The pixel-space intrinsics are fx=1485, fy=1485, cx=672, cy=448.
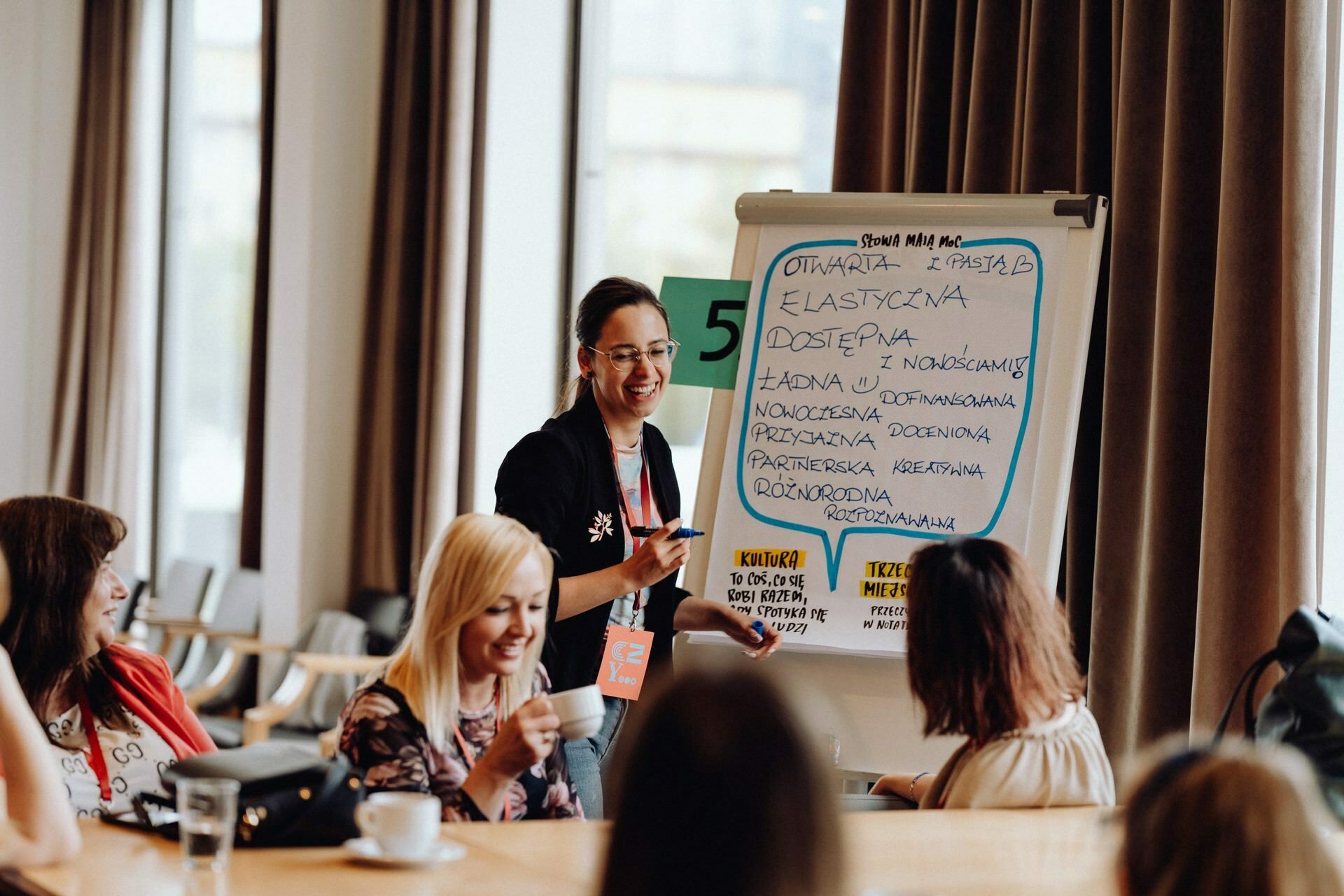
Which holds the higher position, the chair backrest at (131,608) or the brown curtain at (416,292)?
the brown curtain at (416,292)

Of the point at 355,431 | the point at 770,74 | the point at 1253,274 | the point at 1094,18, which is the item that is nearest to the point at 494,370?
the point at 355,431

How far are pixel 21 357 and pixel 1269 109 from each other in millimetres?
7064

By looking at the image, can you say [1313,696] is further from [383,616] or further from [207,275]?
[207,275]

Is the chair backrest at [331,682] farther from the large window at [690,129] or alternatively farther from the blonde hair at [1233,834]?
the blonde hair at [1233,834]

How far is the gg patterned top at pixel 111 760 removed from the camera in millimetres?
2061

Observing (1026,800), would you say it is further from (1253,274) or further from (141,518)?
(141,518)

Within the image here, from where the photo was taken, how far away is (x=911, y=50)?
3545 mm

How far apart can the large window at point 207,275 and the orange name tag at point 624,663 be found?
4.63 m

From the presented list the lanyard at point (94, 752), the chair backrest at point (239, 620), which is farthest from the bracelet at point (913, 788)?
the chair backrest at point (239, 620)

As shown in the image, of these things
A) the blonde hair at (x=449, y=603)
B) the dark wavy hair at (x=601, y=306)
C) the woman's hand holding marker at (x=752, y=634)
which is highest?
the dark wavy hair at (x=601, y=306)

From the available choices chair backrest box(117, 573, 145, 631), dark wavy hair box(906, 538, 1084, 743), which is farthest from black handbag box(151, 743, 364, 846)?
chair backrest box(117, 573, 145, 631)

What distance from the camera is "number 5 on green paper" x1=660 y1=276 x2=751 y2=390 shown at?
3.14 meters

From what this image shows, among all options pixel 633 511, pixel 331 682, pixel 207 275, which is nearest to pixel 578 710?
pixel 633 511

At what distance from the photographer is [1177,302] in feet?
9.53
